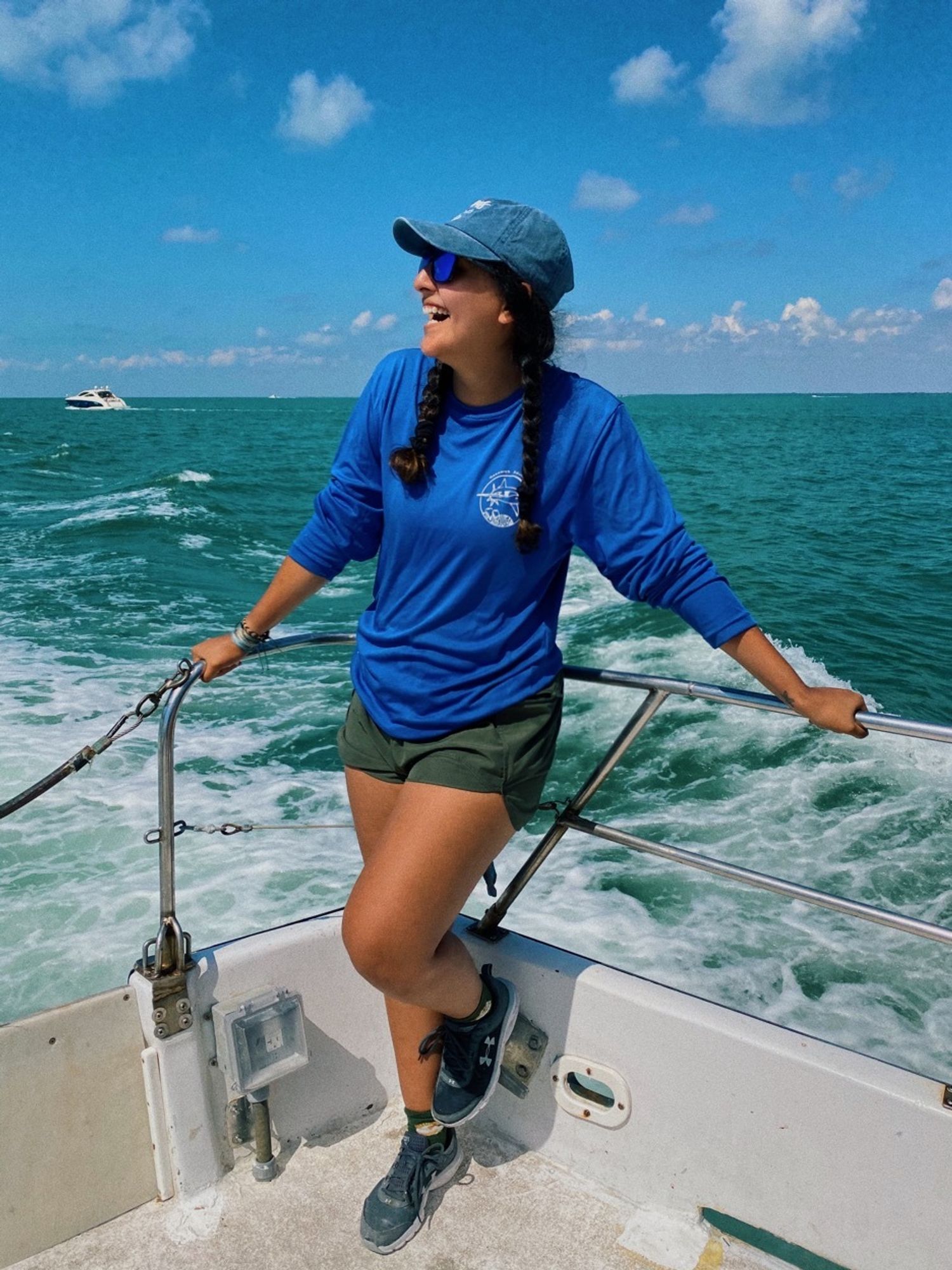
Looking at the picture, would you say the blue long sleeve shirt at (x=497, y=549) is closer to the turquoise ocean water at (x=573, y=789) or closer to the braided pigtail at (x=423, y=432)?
the braided pigtail at (x=423, y=432)

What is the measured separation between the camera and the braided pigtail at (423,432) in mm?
1999

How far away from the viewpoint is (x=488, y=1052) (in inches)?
84.4

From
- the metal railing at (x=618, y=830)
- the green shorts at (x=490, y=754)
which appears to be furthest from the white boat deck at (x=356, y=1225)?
the green shorts at (x=490, y=754)

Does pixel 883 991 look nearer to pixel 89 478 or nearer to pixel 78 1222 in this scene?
pixel 78 1222

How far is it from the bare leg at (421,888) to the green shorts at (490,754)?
0.08 feet

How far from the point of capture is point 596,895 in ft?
16.9

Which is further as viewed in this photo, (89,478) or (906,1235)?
(89,478)

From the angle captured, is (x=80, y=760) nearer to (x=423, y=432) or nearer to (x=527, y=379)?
(x=423, y=432)

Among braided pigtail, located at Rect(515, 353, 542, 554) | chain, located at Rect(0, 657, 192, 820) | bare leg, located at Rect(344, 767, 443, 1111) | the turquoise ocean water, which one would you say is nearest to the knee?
bare leg, located at Rect(344, 767, 443, 1111)

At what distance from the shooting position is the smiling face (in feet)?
Answer: 6.26

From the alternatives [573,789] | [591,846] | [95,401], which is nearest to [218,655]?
[591,846]

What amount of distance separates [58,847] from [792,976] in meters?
3.54

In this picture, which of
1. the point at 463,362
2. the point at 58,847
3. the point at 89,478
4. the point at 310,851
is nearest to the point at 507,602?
the point at 463,362

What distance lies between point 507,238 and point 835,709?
1.01 metres
